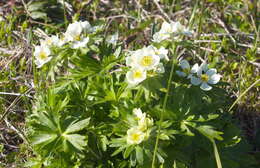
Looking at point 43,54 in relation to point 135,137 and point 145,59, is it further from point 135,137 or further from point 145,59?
point 135,137

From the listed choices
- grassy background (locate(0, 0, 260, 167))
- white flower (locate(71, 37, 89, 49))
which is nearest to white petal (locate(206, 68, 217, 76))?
grassy background (locate(0, 0, 260, 167))

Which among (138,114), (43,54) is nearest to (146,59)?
(138,114)

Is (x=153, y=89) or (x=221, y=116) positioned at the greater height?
(x=153, y=89)

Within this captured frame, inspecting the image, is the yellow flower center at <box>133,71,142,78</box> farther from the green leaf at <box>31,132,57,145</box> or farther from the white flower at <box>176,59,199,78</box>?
the green leaf at <box>31,132,57,145</box>

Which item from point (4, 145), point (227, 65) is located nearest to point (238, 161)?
point (227, 65)

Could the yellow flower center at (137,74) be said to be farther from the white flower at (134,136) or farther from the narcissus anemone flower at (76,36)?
the narcissus anemone flower at (76,36)

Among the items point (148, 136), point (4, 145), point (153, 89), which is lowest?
point (4, 145)

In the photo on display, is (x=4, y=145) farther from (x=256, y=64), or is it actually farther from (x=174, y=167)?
(x=256, y=64)
